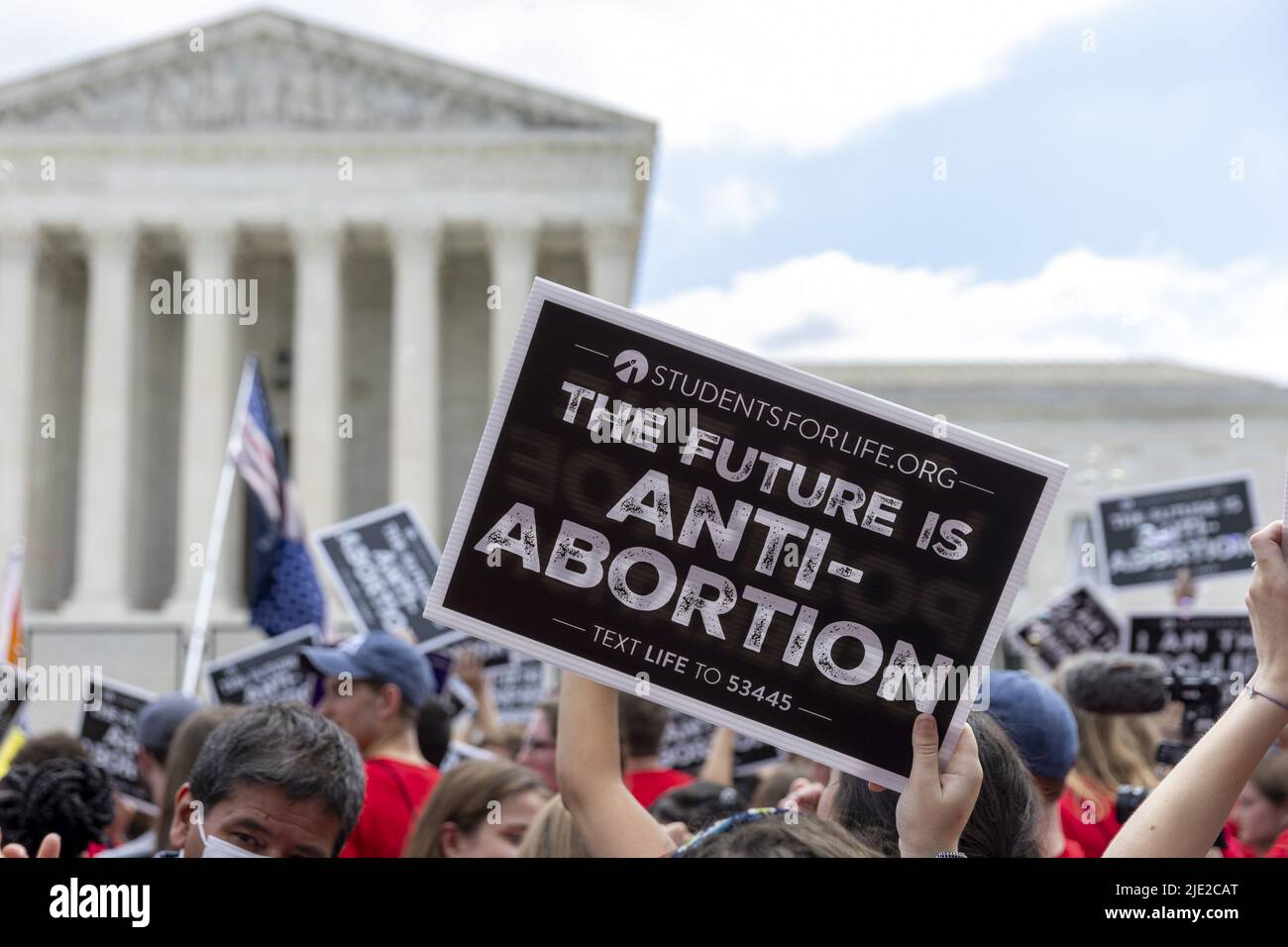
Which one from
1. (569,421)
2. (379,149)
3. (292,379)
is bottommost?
(292,379)

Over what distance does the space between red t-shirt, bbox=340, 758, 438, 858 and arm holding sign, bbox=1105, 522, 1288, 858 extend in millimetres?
3320

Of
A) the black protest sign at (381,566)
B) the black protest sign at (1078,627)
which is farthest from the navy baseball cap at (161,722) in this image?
the black protest sign at (1078,627)

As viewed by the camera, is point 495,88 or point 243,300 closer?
point 495,88

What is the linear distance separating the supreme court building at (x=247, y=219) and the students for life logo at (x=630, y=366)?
40728 millimetres

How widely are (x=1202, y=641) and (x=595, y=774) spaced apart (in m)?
6.80

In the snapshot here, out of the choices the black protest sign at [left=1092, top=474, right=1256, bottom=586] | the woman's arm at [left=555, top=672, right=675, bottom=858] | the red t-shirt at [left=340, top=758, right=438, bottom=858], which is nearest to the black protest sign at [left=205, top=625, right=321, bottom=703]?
the red t-shirt at [left=340, top=758, right=438, bottom=858]

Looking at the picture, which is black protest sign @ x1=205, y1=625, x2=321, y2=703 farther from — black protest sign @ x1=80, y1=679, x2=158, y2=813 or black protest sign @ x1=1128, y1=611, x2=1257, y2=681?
black protest sign @ x1=1128, y1=611, x2=1257, y2=681

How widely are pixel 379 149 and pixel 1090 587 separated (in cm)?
3610

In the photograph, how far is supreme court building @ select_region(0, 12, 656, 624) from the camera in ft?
143

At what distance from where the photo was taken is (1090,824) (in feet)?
17.7

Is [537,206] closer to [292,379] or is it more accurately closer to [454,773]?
[292,379]
